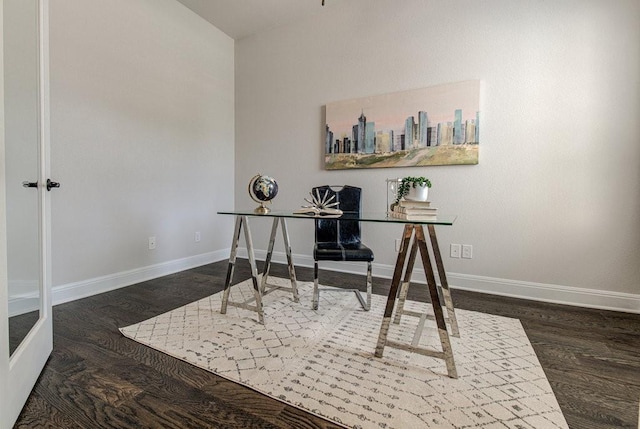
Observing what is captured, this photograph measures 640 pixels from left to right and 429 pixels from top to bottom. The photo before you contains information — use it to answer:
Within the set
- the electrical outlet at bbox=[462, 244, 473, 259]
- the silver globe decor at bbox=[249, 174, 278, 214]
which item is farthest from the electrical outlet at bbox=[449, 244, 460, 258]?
the silver globe decor at bbox=[249, 174, 278, 214]

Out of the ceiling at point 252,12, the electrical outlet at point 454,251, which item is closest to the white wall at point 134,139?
the ceiling at point 252,12

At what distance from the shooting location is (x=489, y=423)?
1058 mm

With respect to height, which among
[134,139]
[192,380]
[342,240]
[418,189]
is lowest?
[192,380]

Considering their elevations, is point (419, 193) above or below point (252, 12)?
below

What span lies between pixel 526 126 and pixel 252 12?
9.76ft

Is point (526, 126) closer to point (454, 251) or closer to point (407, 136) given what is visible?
point (407, 136)

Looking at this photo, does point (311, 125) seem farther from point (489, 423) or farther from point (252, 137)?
point (489, 423)

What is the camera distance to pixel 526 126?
92.5 inches

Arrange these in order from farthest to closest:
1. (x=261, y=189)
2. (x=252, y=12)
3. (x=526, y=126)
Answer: (x=252, y=12), (x=526, y=126), (x=261, y=189)

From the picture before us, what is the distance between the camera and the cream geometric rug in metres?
1.11

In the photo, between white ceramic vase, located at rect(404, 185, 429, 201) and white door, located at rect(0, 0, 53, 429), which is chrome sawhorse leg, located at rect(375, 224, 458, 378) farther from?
white door, located at rect(0, 0, 53, 429)

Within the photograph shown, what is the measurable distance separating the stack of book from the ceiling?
→ 2652mm

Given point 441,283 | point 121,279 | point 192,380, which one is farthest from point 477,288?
point 121,279

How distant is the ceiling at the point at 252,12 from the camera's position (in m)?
3.04
